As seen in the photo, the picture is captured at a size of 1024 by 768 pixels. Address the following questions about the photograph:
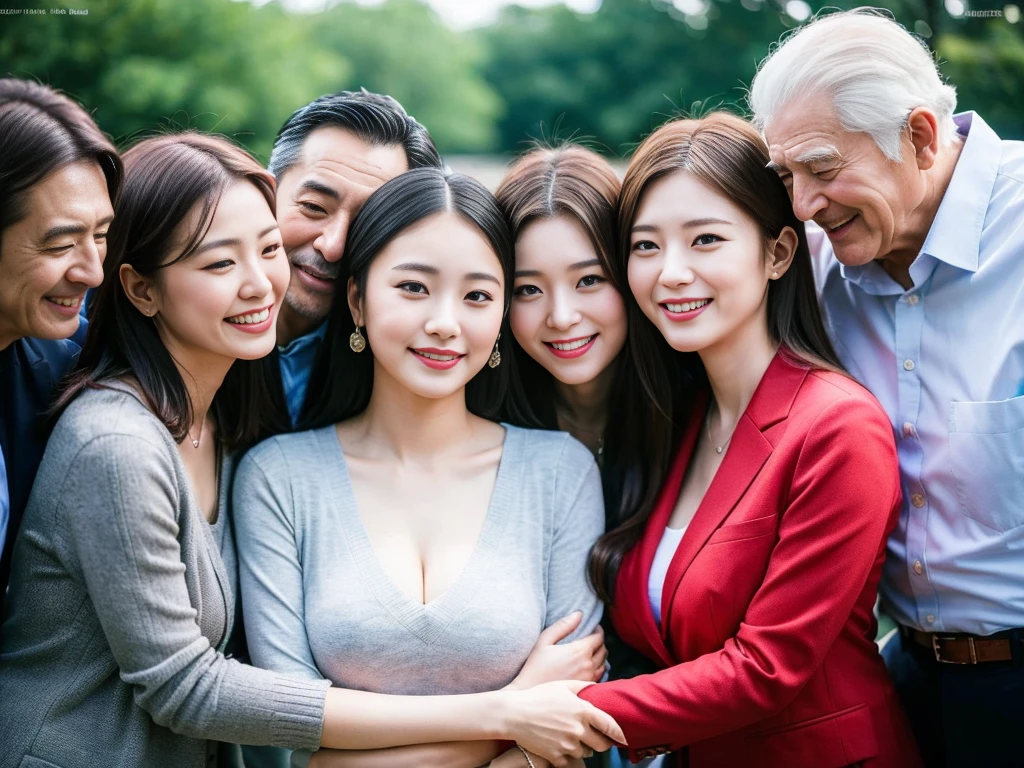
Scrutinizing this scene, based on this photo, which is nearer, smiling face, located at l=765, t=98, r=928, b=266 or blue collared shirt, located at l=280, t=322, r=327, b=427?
smiling face, located at l=765, t=98, r=928, b=266

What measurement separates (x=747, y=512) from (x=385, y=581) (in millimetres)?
972

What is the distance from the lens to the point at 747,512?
101 inches

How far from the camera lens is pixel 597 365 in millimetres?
2949

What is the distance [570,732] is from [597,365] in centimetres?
106

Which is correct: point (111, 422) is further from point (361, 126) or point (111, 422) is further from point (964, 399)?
point (964, 399)

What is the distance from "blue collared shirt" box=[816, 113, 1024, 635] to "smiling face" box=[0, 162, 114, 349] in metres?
2.13

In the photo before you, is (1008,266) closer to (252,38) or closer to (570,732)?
(570,732)

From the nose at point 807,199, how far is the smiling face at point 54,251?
70.5 inches

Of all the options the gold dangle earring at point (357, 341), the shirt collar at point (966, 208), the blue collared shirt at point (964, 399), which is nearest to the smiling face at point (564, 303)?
the gold dangle earring at point (357, 341)

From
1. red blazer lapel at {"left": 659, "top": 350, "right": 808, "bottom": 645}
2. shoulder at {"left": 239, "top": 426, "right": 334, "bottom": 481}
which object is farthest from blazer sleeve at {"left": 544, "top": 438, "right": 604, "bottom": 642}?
shoulder at {"left": 239, "top": 426, "right": 334, "bottom": 481}

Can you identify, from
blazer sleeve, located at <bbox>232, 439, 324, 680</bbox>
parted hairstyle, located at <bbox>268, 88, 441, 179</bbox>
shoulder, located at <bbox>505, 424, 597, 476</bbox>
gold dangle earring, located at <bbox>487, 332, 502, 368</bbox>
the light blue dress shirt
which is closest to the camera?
the light blue dress shirt

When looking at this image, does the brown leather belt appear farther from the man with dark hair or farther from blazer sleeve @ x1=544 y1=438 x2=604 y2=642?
the man with dark hair

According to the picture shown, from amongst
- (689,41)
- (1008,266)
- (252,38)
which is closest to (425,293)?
(1008,266)

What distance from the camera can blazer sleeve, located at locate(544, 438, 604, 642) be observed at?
2.73 m
